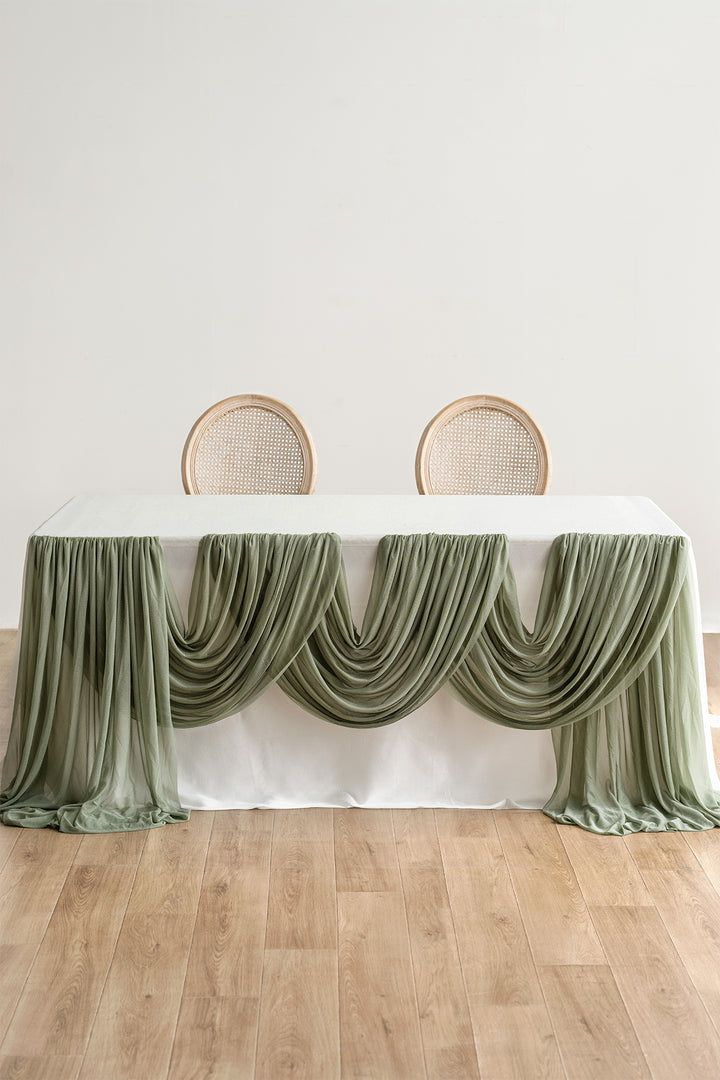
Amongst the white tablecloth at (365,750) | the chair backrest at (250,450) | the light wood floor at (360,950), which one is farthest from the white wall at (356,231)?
the light wood floor at (360,950)

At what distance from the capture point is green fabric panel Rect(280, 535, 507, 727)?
277 cm

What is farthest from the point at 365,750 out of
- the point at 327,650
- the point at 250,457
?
the point at 250,457

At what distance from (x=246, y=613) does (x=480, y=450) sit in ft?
4.27

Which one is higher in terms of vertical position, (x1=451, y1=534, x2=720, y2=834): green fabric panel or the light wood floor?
(x1=451, y1=534, x2=720, y2=834): green fabric panel

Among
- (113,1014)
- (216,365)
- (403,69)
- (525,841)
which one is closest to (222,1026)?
(113,1014)

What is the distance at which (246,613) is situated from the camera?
275cm

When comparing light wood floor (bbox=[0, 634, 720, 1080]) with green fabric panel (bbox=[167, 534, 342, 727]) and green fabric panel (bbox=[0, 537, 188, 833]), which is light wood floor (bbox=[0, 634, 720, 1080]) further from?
green fabric panel (bbox=[167, 534, 342, 727])

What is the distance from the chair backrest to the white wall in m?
0.87

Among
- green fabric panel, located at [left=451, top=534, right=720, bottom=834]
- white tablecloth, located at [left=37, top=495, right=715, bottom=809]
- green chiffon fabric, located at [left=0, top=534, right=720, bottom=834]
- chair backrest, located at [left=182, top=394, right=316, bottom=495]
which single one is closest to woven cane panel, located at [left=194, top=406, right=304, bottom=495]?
chair backrest, located at [left=182, top=394, right=316, bottom=495]

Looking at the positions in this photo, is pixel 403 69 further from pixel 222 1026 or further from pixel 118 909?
pixel 222 1026

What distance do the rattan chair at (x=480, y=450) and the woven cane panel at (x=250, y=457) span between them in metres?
0.42

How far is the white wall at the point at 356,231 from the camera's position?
14.6ft

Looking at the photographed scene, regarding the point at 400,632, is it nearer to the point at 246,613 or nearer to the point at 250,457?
the point at 246,613

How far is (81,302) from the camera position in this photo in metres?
4.56
